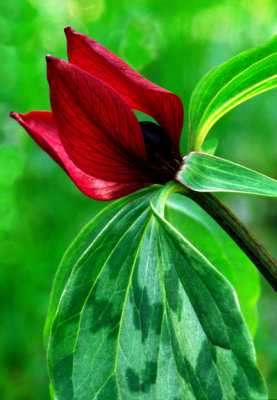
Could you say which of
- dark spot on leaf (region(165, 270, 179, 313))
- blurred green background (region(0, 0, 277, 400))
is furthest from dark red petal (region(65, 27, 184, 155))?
blurred green background (region(0, 0, 277, 400))

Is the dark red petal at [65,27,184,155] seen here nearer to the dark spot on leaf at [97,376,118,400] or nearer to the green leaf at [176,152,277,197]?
the green leaf at [176,152,277,197]

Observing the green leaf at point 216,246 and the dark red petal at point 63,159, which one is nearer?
the dark red petal at point 63,159

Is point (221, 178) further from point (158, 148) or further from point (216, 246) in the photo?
point (216, 246)

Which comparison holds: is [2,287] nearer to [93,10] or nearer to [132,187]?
[93,10]

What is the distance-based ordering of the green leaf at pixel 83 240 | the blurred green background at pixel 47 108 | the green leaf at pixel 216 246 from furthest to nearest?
the blurred green background at pixel 47 108, the green leaf at pixel 216 246, the green leaf at pixel 83 240

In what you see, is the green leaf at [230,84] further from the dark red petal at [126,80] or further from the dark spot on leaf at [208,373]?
the dark spot on leaf at [208,373]

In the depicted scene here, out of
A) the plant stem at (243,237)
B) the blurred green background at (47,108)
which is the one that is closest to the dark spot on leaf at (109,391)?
the plant stem at (243,237)
